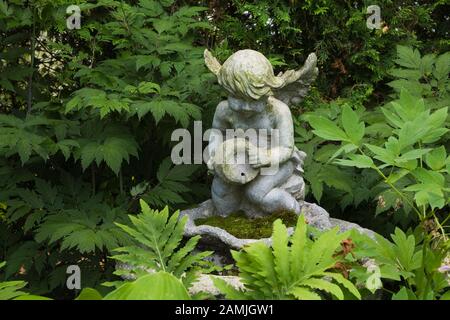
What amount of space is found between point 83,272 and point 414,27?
333cm

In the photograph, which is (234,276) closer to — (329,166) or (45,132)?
(329,166)

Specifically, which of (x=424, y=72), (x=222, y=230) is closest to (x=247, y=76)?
(x=222, y=230)

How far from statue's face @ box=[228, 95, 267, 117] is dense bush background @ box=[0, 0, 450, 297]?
426 millimetres

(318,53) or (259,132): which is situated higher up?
(318,53)

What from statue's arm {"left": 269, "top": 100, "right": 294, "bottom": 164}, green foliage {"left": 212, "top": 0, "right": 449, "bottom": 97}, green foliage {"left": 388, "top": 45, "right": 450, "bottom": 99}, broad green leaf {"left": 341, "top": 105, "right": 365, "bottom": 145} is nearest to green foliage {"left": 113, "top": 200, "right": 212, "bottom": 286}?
broad green leaf {"left": 341, "top": 105, "right": 365, "bottom": 145}

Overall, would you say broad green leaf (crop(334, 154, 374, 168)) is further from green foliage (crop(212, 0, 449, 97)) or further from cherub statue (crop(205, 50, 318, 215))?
green foliage (crop(212, 0, 449, 97))

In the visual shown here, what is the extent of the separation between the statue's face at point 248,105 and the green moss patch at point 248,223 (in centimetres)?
59

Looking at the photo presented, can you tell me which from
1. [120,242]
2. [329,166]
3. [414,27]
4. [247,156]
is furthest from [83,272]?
[414,27]

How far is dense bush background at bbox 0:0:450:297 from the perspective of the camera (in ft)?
13.0

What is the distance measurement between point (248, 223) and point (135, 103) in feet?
3.29

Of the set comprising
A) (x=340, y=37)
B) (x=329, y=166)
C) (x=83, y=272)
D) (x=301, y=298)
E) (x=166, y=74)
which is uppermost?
(x=340, y=37)

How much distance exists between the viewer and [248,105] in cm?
362

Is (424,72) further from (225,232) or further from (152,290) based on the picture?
(152,290)
